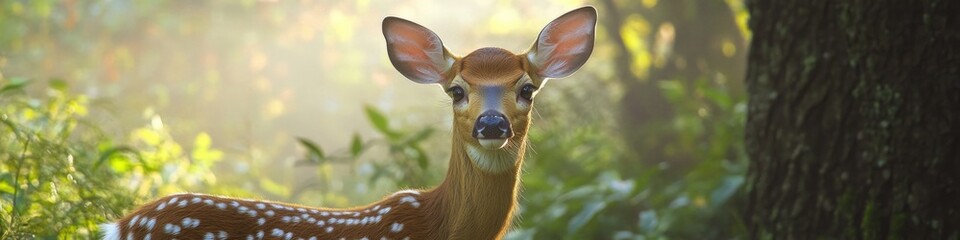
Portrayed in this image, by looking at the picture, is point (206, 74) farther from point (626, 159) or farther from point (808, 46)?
A: point (808, 46)

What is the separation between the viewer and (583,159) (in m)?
8.87

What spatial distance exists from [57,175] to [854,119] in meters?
2.99

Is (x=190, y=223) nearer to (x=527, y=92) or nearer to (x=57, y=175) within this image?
(x=527, y=92)

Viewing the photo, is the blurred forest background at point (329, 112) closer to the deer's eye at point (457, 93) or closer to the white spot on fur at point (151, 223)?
the deer's eye at point (457, 93)

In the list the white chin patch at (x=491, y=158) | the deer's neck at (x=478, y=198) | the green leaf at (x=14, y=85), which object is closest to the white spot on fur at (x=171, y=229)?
the deer's neck at (x=478, y=198)

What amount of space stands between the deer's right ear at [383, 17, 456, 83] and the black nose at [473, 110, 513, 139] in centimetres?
41

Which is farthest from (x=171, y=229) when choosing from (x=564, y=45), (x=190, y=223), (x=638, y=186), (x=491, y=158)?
(x=638, y=186)

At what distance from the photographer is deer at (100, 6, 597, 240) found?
3.41 metres

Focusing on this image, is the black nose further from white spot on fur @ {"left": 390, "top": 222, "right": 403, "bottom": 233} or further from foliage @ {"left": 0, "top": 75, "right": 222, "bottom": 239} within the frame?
foliage @ {"left": 0, "top": 75, "right": 222, "bottom": 239}

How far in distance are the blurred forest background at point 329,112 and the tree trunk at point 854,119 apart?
0.72 meters

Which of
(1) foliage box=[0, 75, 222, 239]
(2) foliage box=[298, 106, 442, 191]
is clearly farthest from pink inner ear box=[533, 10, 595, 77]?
(2) foliage box=[298, 106, 442, 191]

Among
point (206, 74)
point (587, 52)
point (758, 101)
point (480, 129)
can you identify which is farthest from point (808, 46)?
point (206, 74)

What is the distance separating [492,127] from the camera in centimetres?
318

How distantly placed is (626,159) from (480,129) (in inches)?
245
